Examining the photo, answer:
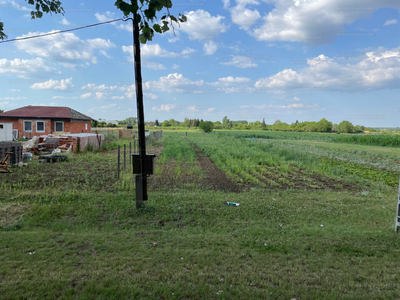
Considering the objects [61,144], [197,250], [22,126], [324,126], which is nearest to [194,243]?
[197,250]

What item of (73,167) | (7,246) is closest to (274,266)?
(7,246)

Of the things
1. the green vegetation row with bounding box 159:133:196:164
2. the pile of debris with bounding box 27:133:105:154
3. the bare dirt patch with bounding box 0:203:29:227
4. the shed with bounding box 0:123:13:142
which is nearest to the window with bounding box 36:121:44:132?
the shed with bounding box 0:123:13:142

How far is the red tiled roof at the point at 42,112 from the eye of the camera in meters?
29.4

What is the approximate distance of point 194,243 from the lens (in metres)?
4.39

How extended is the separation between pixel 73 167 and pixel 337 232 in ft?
39.2

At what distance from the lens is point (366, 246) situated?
4473mm

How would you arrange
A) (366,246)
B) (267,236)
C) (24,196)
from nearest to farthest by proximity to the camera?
(366,246) < (267,236) < (24,196)

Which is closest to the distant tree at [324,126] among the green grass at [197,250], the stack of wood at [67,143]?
the stack of wood at [67,143]

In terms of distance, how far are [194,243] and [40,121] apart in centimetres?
3162

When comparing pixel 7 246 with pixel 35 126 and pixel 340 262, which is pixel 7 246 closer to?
pixel 340 262

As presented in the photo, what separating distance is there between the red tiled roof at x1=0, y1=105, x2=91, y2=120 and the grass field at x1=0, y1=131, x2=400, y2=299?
24411 millimetres

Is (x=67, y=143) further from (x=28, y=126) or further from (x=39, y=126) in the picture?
(x=28, y=126)

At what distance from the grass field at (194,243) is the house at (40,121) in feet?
79.4

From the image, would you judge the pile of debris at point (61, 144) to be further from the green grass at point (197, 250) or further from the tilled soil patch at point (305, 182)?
the tilled soil patch at point (305, 182)
